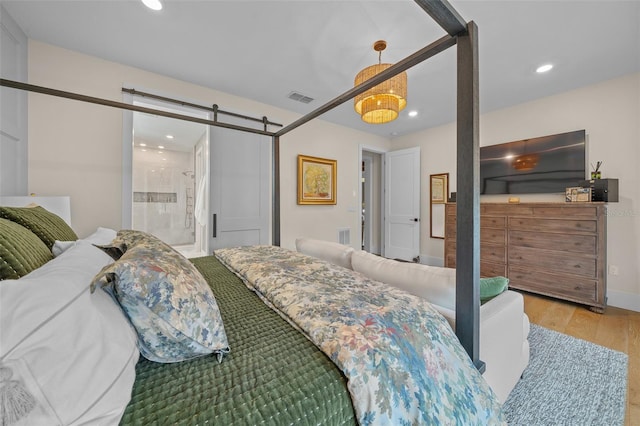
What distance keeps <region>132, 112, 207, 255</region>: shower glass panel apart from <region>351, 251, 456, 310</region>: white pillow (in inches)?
162

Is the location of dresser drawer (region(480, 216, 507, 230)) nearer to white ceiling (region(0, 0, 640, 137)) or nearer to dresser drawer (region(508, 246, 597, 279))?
dresser drawer (region(508, 246, 597, 279))

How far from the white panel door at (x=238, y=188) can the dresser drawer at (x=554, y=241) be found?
3348mm

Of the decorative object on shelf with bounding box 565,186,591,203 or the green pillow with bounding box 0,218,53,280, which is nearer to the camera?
the green pillow with bounding box 0,218,53,280

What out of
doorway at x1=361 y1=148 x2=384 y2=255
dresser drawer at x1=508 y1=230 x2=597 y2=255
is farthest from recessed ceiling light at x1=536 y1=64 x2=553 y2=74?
doorway at x1=361 y1=148 x2=384 y2=255

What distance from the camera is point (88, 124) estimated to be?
2.42 meters

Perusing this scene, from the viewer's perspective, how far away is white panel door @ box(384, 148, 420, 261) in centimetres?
484

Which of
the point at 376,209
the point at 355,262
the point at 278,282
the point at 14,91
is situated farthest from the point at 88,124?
the point at 376,209

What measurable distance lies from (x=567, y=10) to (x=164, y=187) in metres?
6.18

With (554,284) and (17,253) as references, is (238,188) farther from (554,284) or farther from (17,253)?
(554,284)

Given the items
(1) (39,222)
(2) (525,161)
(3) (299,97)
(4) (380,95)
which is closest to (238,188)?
(3) (299,97)

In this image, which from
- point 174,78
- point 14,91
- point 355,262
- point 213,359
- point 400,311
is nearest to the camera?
point 213,359

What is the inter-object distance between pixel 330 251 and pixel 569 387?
5.66 feet

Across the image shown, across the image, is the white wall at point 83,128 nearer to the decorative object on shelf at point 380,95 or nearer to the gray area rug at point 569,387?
the decorative object on shelf at point 380,95

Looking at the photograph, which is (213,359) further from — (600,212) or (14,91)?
(600,212)
